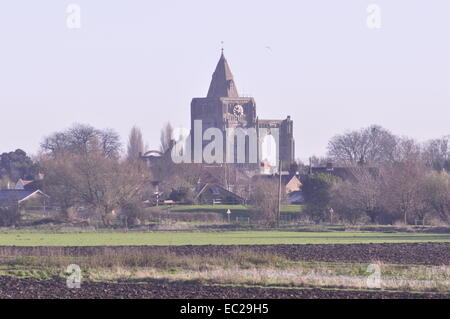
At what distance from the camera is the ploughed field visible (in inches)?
1033

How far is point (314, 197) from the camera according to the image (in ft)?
241

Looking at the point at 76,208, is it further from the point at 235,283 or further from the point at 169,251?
the point at 235,283

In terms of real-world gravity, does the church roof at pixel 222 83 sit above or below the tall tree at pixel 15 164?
above

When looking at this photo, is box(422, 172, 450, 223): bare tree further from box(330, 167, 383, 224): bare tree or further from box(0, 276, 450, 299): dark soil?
box(0, 276, 450, 299): dark soil

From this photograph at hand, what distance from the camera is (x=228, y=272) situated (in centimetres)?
3078

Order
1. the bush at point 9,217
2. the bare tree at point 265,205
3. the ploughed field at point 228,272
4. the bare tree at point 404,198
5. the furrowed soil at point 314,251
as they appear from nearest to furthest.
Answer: the ploughed field at point 228,272, the furrowed soil at point 314,251, the bush at point 9,217, the bare tree at point 265,205, the bare tree at point 404,198

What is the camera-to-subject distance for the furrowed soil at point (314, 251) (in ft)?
122

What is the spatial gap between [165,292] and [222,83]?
11589 centimetres

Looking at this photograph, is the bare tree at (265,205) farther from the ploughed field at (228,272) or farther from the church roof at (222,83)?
the church roof at (222,83)

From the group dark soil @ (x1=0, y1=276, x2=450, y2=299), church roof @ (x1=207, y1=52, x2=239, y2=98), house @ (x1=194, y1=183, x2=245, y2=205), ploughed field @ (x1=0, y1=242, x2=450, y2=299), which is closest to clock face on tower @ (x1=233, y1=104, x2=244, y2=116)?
church roof @ (x1=207, y1=52, x2=239, y2=98)

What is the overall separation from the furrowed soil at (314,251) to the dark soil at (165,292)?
876 cm
